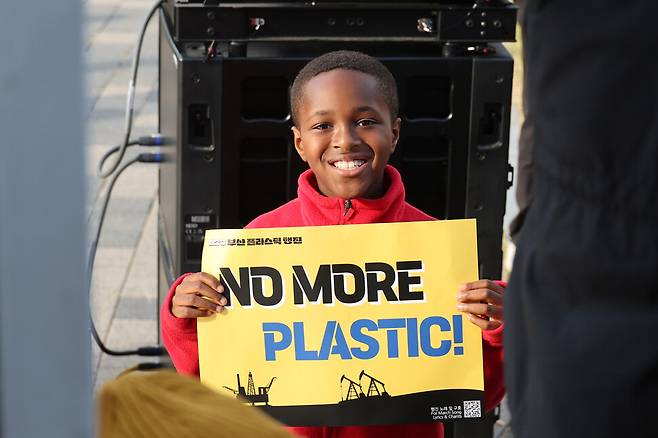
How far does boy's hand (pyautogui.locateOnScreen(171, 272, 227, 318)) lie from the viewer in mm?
2477

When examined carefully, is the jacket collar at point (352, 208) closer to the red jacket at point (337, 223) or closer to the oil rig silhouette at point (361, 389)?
the red jacket at point (337, 223)

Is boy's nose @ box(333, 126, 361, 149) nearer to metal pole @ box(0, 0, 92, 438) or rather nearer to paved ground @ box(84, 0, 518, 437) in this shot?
paved ground @ box(84, 0, 518, 437)

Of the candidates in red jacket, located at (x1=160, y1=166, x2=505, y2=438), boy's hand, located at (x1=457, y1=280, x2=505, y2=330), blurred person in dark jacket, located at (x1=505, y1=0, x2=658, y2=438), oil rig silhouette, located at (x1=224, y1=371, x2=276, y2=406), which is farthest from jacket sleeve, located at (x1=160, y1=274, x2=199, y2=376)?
blurred person in dark jacket, located at (x1=505, y1=0, x2=658, y2=438)

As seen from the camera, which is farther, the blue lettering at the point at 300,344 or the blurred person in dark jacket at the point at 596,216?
the blue lettering at the point at 300,344

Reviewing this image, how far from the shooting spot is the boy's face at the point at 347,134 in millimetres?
2619

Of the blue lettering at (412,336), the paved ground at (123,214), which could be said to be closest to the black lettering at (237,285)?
the blue lettering at (412,336)

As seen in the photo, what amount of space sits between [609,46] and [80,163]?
474 mm

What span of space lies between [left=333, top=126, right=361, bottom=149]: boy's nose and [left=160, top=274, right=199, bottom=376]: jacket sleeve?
399mm

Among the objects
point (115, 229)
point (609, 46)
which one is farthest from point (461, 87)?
point (115, 229)

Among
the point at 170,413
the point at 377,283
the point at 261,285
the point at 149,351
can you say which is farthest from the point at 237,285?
the point at 149,351

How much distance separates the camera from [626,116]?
3.72ft

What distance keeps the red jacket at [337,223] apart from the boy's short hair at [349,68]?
0.16 metres

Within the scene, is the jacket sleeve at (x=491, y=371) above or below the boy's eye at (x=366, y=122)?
below

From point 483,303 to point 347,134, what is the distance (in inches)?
17.1
